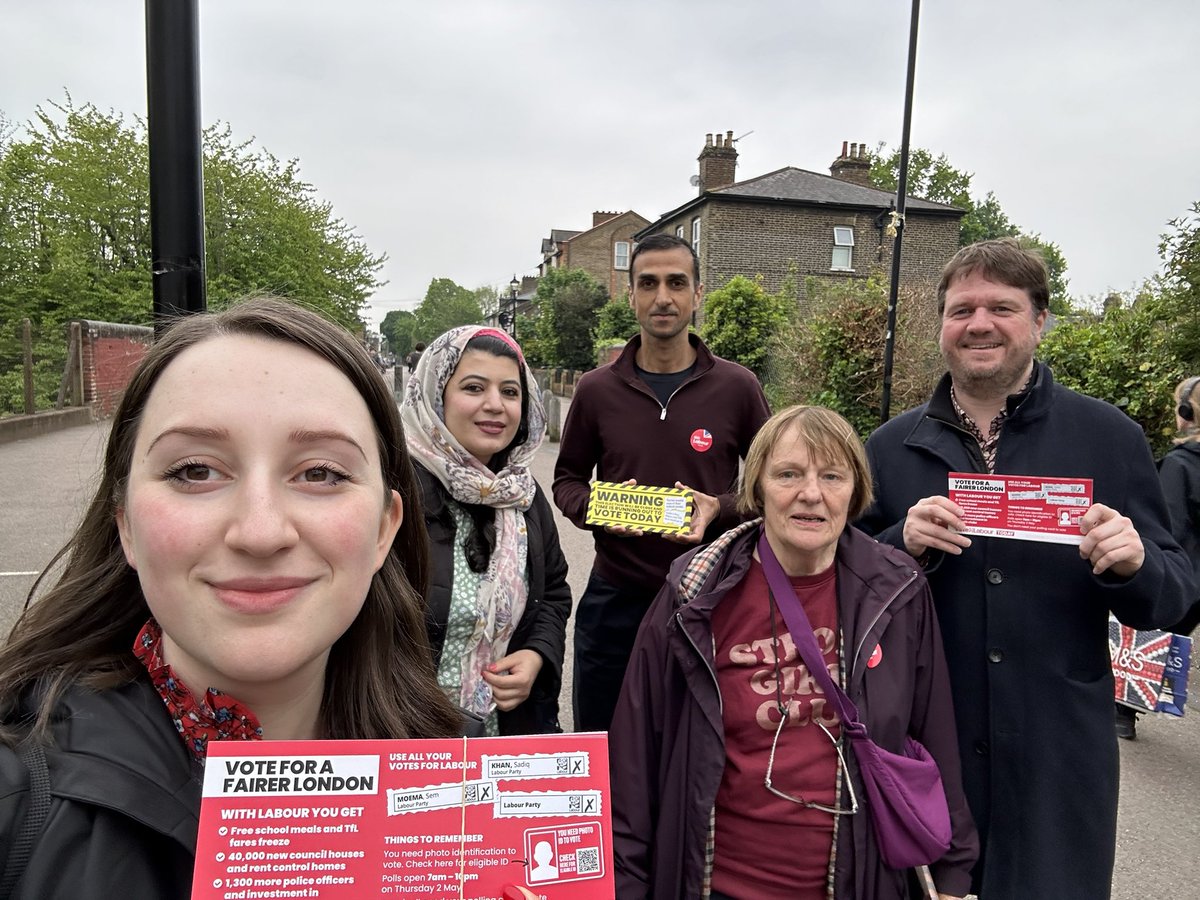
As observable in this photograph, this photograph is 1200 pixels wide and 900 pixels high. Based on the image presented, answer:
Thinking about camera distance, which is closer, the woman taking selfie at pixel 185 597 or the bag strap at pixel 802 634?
the woman taking selfie at pixel 185 597

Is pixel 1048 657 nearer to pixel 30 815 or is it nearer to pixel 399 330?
pixel 30 815

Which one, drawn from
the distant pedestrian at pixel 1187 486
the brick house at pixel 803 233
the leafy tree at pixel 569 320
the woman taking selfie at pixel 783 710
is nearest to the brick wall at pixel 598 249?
the leafy tree at pixel 569 320

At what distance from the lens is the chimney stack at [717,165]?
30281 millimetres

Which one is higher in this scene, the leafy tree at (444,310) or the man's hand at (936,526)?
the leafy tree at (444,310)

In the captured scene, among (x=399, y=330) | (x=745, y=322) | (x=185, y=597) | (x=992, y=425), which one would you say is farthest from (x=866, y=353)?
(x=399, y=330)

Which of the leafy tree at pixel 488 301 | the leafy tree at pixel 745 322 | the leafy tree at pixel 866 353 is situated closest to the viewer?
the leafy tree at pixel 866 353

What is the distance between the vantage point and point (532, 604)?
274cm

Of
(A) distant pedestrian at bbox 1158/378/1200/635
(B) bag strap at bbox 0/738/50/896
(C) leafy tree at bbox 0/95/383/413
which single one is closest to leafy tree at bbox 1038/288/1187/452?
(A) distant pedestrian at bbox 1158/378/1200/635

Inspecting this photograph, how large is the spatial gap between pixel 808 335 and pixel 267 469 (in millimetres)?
12524

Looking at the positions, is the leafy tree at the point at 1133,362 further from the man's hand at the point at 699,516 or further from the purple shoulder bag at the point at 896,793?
the purple shoulder bag at the point at 896,793

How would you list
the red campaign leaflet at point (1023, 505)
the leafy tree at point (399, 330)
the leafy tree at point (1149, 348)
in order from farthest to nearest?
the leafy tree at point (399, 330), the leafy tree at point (1149, 348), the red campaign leaflet at point (1023, 505)

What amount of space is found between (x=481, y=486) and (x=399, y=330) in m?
133

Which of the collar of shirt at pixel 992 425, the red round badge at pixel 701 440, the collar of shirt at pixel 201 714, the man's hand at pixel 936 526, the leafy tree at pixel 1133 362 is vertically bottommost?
the collar of shirt at pixel 201 714

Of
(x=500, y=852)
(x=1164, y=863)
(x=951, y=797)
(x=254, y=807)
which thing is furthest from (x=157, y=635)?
(x=1164, y=863)
